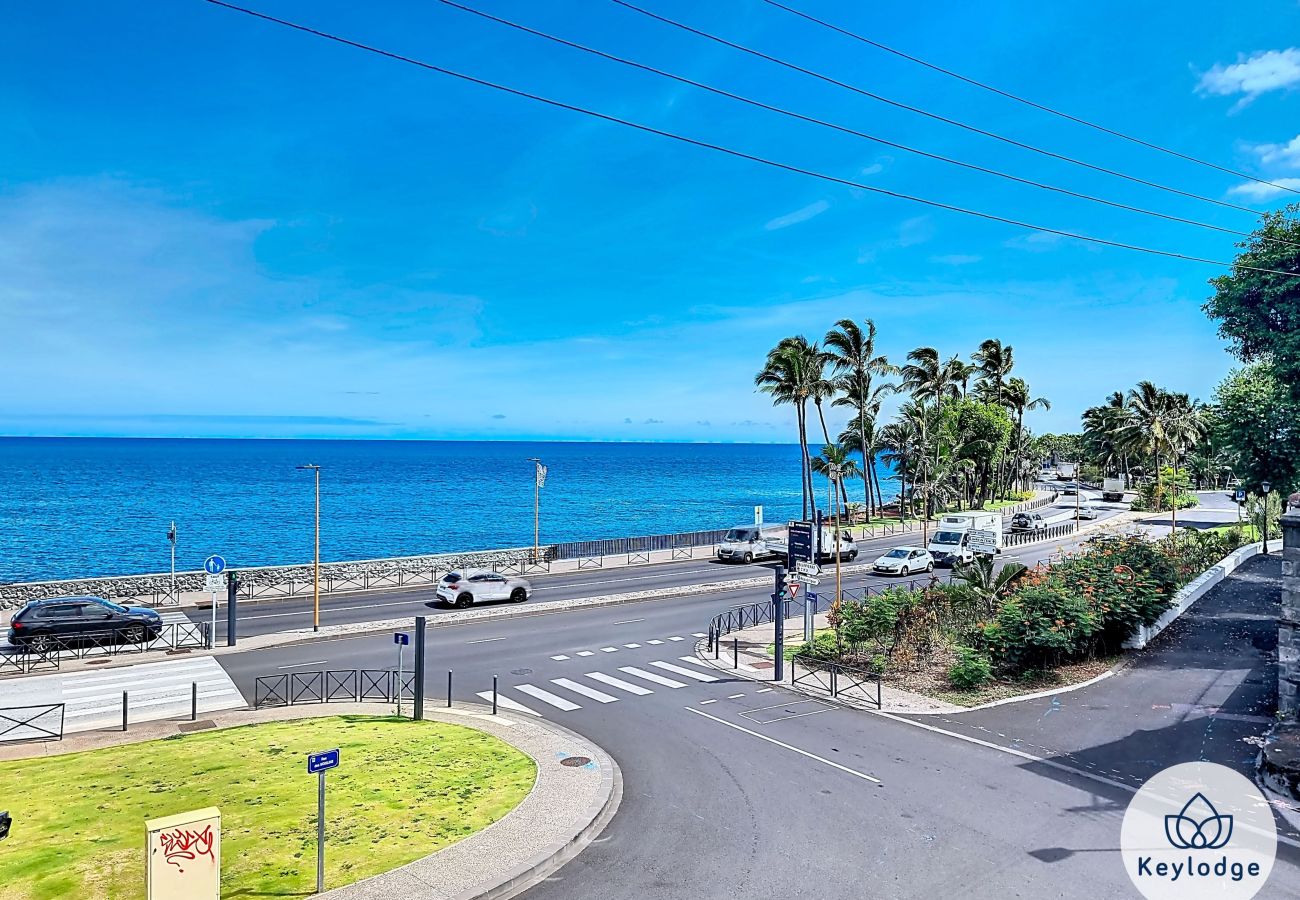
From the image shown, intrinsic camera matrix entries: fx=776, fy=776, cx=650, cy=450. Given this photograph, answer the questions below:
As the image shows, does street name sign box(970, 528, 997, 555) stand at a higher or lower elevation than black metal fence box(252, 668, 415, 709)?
higher

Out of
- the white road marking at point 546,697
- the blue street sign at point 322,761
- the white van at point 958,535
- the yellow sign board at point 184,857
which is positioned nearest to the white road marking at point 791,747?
the white road marking at point 546,697

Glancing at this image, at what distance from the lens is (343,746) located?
16141mm

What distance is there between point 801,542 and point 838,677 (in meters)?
5.14

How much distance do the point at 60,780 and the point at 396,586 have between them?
2685 centimetres

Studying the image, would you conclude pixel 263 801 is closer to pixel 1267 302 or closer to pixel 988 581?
pixel 988 581

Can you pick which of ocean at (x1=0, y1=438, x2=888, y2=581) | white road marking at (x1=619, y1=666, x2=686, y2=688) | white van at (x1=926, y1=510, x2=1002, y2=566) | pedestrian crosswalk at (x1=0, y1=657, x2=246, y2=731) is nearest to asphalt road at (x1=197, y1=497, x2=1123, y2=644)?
white van at (x1=926, y1=510, x2=1002, y2=566)

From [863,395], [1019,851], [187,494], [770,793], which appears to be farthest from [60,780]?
[187,494]

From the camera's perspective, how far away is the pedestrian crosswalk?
19.3 meters

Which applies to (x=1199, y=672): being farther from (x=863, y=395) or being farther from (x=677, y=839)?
(x=863, y=395)

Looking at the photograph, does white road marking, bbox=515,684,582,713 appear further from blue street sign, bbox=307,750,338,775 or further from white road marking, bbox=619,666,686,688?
blue street sign, bbox=307,750,338,775

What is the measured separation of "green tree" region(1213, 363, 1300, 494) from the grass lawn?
2829cm

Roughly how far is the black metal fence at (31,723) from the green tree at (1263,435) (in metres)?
37.1

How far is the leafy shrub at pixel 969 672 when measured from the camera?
21000 millimetres

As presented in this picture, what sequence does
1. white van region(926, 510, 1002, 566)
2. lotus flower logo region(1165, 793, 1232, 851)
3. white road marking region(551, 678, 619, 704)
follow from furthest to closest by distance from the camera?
white van region(926, 510, 1002, 566), white road marking region(551, 678, 619, 704), lotus flower logo region(1165, 793, 1232, 851)
